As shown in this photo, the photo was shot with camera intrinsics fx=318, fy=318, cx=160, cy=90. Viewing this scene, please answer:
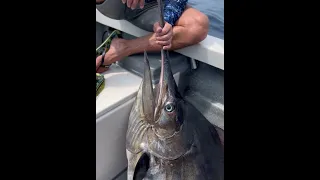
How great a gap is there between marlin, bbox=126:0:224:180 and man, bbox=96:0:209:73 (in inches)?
14.0

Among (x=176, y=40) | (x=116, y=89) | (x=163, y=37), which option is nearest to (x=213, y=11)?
(x=176, y=40)

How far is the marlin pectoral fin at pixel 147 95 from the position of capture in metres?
1.37

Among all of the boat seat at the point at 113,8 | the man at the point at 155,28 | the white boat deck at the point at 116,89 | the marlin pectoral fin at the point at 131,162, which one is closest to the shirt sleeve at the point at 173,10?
the man at the point at 155,28

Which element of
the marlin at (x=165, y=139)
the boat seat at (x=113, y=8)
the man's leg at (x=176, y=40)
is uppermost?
the boat seat at (x=113, y=8)

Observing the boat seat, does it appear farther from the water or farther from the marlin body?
the water

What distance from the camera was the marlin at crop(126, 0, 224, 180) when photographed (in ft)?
4.50

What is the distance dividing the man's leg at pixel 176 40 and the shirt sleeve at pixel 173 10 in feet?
0.10

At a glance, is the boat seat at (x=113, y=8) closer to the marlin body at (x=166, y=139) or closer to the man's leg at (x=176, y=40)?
the man's leg at (x=176, y=40)

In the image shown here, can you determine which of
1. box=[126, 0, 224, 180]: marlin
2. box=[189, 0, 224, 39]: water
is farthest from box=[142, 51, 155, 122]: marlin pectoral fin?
box=[189, 0, 224, 39]: water
